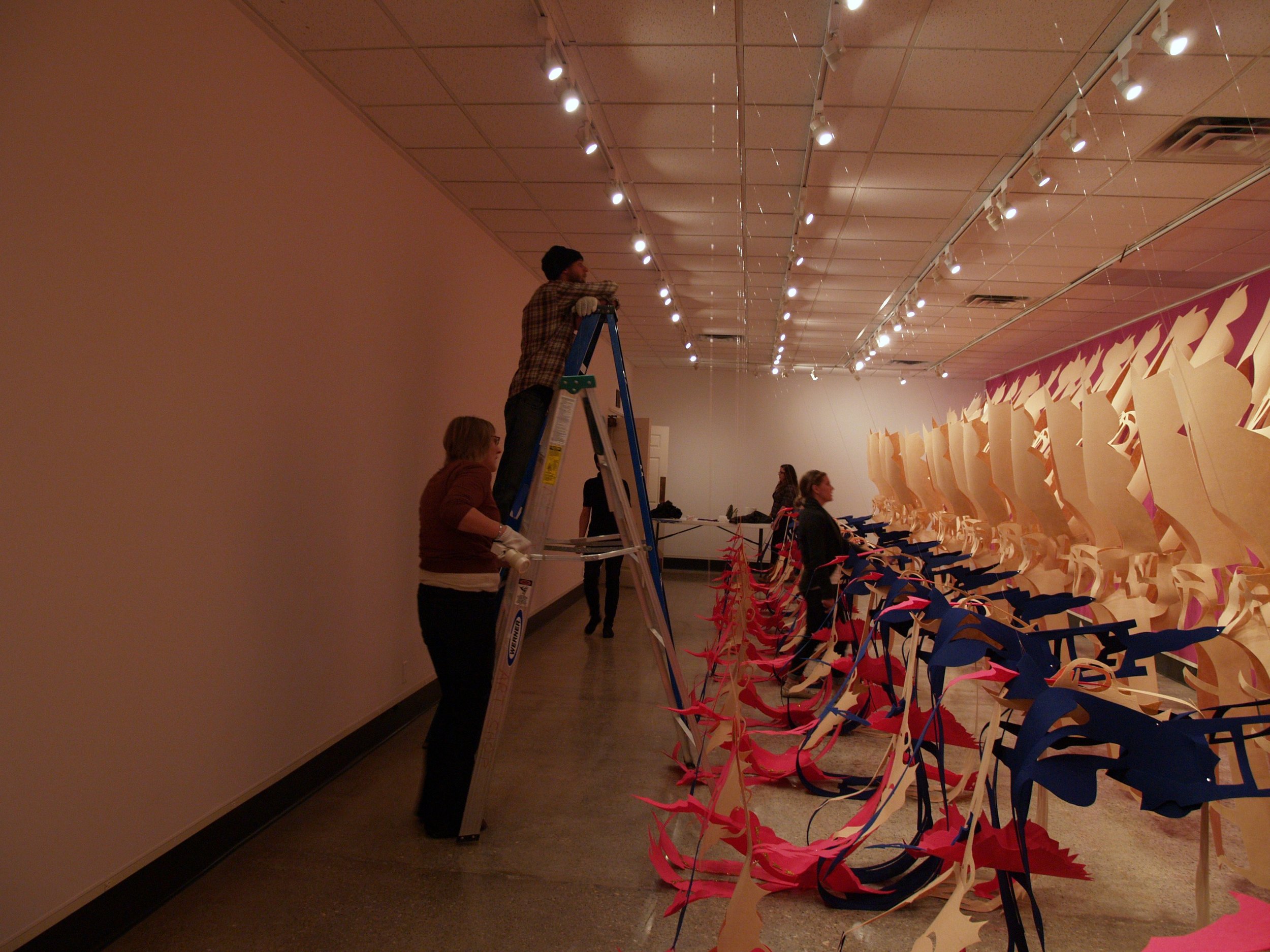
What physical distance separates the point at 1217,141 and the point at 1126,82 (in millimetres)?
968

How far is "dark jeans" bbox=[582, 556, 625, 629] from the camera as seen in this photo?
550 centimetres

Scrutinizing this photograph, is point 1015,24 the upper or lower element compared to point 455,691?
upper

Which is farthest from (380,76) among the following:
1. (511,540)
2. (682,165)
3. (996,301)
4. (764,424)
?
(764,424)

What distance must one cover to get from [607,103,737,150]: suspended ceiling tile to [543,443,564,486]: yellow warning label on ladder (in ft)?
5.10

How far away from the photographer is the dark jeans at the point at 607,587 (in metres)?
5.50

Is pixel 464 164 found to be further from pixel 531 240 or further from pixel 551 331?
pixel 551 331

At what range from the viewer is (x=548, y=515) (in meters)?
2.47

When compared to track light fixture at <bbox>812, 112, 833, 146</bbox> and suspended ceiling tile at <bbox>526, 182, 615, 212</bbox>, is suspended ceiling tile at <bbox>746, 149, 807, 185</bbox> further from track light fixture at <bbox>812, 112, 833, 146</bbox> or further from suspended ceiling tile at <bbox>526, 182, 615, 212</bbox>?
suspended ceiling tile at <bbox>526, 182, 615, 212</bbox>

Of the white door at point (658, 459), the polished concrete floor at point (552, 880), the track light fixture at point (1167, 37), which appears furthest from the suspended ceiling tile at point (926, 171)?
the white door at point (658, 459)

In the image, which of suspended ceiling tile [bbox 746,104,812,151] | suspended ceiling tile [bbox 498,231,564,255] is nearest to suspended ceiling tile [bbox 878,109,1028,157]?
suspended ceiling tile [bbox 746,104,812,151]

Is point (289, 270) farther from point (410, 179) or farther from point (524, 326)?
point (410, 179)

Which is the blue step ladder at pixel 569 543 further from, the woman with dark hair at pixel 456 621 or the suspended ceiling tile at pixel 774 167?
the suspended ceiling tile at pixel 774 167

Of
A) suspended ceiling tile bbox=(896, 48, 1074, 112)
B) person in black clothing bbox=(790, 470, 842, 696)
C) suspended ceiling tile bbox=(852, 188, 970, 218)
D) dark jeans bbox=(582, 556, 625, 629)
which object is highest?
suspended ceiling tile bbox=(896, 48, 1074, 112)

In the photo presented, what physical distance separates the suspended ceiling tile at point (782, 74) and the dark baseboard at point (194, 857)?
297 centimetres
